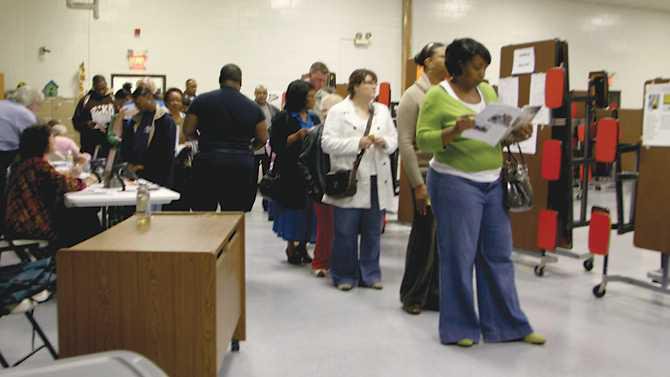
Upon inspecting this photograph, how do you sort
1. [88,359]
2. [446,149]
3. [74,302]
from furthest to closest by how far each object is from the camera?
[446,149], [74,302], [88,359]

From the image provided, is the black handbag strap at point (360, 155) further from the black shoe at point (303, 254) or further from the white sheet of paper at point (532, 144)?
the white sheet of paper at point (532, 144)

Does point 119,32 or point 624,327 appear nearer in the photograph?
point 624,327

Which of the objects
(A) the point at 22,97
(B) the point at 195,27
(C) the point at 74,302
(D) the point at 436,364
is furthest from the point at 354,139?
(B) the point at 195,27

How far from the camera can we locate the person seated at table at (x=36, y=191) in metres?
3.56

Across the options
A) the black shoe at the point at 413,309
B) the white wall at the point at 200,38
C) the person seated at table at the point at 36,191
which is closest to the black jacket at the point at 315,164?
the black shoe at the point at 413,309

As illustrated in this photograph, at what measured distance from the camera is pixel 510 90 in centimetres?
507

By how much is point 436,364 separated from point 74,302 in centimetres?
166

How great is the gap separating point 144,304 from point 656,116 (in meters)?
3.42

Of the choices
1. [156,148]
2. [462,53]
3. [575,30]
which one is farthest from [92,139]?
[575,30]

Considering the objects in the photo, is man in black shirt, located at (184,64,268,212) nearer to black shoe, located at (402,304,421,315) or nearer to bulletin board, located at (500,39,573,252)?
black shoe, located at (402,304,421,315)

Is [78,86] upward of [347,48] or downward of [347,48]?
downward

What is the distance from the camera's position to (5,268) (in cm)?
285

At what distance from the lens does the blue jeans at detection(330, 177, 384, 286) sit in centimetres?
427

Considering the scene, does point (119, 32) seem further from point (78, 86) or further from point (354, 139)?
point (354, 139)
